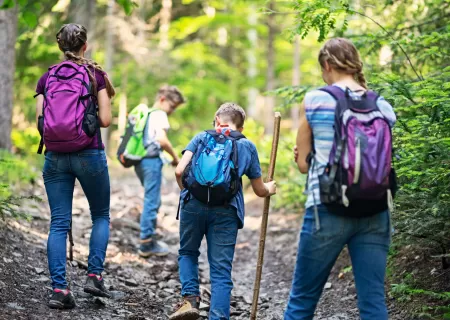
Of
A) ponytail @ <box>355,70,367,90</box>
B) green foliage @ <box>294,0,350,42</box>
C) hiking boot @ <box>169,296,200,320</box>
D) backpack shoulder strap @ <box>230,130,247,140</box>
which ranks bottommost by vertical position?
hiking boot @ <box>169,296,200,320</box>

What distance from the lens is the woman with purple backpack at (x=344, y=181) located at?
338cm

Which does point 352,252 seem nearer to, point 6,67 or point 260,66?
point 6,67

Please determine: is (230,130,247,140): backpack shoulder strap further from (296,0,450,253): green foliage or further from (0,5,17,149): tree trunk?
(0,5,17,149): tree trunk

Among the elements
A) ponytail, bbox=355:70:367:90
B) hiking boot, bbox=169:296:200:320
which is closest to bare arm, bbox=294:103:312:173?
ponytail, bbox=355:70:367:90

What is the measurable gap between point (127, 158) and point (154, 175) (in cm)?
41

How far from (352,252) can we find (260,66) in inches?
822

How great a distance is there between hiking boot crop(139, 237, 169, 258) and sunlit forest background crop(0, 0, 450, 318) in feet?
5.79

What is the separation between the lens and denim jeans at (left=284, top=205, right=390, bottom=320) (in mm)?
3496

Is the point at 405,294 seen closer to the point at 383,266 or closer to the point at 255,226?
the point at 383,266

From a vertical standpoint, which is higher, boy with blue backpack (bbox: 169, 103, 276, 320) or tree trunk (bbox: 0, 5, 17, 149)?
tree trunk (bbox: 0, 5, 17, 149)

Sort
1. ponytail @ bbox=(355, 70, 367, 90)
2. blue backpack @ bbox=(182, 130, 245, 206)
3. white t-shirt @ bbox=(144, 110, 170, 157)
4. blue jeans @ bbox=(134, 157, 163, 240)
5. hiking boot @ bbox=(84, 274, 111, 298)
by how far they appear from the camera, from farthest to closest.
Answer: blue jeans @ bbox=(134, 157, 163, 240) → white t-shirt @ bbox=(144, 110, 170, 157) → hiking boot @ bbox=(84, 274, 111, 298) → blue backpack @ bbox=(182, 130, 245, 206) → ponytail @ bbox=(355, 70, 367, 90)

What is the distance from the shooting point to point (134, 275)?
6945mm

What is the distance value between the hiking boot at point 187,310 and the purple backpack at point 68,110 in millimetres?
1535

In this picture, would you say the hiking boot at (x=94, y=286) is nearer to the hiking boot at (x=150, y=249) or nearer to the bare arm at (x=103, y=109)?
the bare arm at (x=103, y=109)
